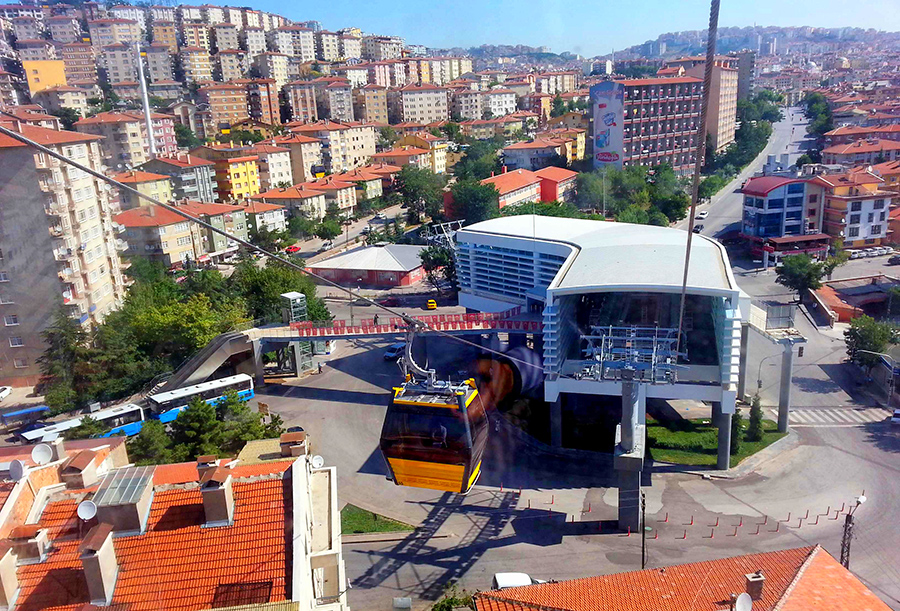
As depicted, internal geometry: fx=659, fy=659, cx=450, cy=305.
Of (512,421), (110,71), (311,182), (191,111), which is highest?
(110,71)

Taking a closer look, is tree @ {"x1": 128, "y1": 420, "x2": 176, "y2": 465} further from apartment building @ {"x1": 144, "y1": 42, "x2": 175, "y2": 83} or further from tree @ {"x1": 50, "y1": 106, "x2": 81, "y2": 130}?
apartment building @ {"x1": 144, "y1": 42, "x2": 175, "y2": 83}

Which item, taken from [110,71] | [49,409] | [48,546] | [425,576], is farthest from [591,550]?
[110,71]

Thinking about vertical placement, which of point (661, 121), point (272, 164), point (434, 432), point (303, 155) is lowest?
point (434, 432)

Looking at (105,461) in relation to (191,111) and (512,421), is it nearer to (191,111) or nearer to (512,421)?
(512,421)

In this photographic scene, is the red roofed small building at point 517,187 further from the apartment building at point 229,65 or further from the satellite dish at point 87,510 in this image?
the apartment building at point 229,65

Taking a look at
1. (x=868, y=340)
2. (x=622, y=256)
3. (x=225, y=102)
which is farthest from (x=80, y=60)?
(x=868, y=340)

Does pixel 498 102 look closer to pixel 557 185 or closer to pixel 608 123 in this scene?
pixel 608 123
